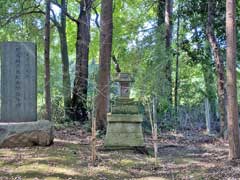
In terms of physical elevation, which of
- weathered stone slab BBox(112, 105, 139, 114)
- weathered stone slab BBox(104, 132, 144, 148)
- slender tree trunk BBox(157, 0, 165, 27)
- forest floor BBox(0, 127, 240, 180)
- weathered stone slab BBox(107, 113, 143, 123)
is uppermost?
slender tree trunk BBox(157, 0, 165, 27)

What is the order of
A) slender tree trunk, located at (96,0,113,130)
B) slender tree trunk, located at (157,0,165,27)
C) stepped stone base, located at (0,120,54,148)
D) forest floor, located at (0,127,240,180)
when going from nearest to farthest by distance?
forest floor, located at (0,127,240,180) → stepped stone base, located at (0,120,54,148) → slender tree trunk, located at (96,0,113,130) → slender tree trunk, located at (157,0,165,27)

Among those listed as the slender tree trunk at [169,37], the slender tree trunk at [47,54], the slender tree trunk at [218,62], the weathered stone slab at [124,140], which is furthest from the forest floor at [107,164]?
the slender tree trunk at [169,37]

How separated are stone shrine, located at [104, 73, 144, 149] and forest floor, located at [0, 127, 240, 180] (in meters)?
0.23

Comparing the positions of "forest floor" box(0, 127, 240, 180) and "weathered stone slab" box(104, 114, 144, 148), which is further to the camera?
"weathered stone slab" box(104, 114, 144, 148)

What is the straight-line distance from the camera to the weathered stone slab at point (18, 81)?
8109mm

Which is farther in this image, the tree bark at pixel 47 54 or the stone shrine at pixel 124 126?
the tree bark at pixel 47 54

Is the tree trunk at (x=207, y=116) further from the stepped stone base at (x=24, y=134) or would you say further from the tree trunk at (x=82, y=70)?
the stepped stone base at (x=24, y=134)

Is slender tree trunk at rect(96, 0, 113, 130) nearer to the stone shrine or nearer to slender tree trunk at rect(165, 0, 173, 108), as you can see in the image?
the stone shrine

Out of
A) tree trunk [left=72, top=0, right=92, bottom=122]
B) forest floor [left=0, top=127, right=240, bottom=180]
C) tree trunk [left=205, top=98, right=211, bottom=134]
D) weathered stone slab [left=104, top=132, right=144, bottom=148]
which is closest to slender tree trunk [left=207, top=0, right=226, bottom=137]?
forest floor [left=0, top=127, right=240, bottom=180]

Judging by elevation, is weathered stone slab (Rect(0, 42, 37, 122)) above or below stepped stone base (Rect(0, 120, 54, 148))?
above

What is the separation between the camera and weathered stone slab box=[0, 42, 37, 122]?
811 centimetres

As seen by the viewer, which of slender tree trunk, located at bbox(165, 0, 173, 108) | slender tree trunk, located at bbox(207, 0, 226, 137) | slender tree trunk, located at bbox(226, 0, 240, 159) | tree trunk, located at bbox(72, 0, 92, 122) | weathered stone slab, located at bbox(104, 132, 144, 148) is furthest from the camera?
tree trunk, located at bbox(72, 0, 92, 122)

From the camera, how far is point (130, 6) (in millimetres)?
19797

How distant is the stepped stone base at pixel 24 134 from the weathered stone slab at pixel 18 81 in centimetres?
39
